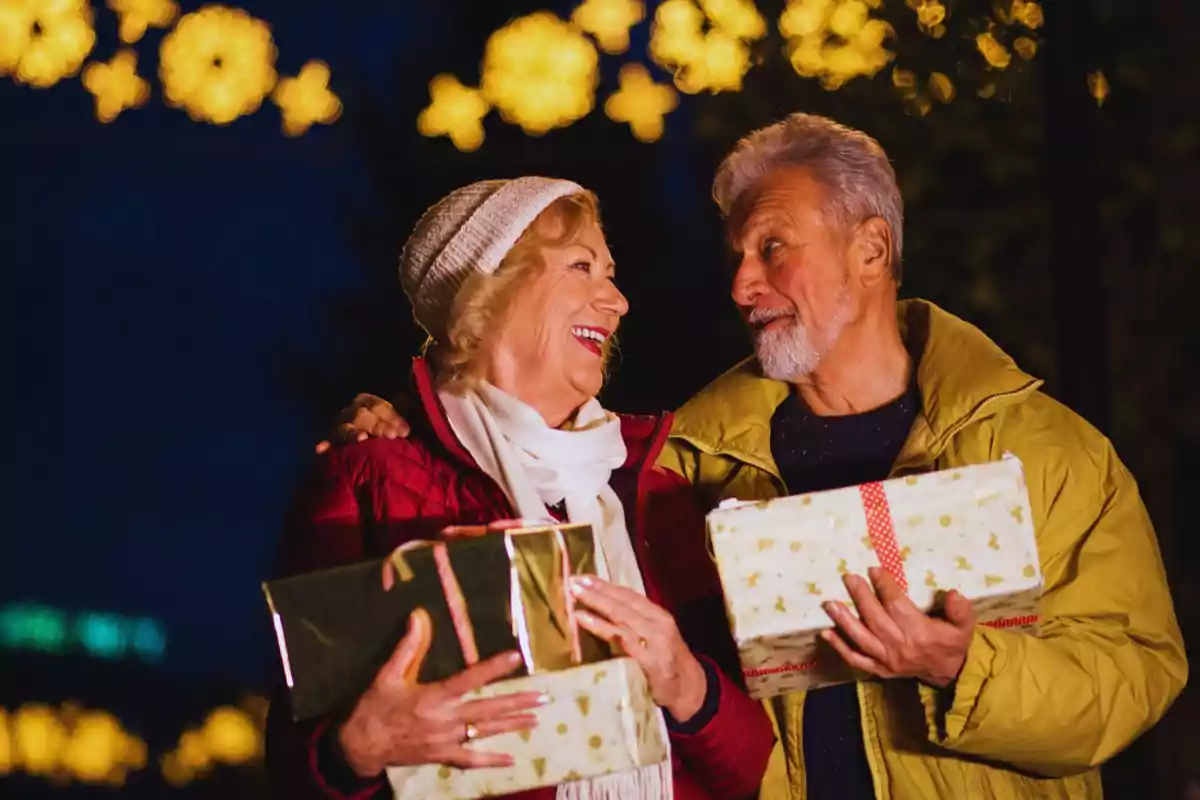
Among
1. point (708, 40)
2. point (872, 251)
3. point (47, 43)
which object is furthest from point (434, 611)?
point (47, 43)

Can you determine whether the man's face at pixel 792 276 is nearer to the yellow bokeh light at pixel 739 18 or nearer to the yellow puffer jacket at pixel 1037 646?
the yellow puffer jacket at pixel 1037 646

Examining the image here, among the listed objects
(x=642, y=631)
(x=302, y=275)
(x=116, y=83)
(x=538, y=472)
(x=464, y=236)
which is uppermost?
(x=116, y=83)

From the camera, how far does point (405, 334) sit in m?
3.86

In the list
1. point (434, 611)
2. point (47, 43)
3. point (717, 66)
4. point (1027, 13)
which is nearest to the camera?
point (434, 611)

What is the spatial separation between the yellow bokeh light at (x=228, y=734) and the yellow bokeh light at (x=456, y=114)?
60.5 inches

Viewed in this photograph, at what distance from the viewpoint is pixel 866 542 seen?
2.08m

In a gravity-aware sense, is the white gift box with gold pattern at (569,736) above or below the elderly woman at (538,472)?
below

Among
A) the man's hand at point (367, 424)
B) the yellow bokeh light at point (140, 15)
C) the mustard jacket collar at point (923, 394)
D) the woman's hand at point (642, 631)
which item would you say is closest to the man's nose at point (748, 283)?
the mustard jacket collar at point (923, 394)

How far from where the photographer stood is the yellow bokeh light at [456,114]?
3.84m

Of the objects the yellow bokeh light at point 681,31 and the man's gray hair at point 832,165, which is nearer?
the man's gray hair at point 832,165

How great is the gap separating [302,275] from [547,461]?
5.52ft

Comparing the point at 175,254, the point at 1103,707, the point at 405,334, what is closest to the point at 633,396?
the point at 405,334

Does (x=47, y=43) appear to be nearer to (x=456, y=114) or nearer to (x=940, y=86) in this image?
(x=456, y=114)

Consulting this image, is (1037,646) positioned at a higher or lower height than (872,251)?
lower
